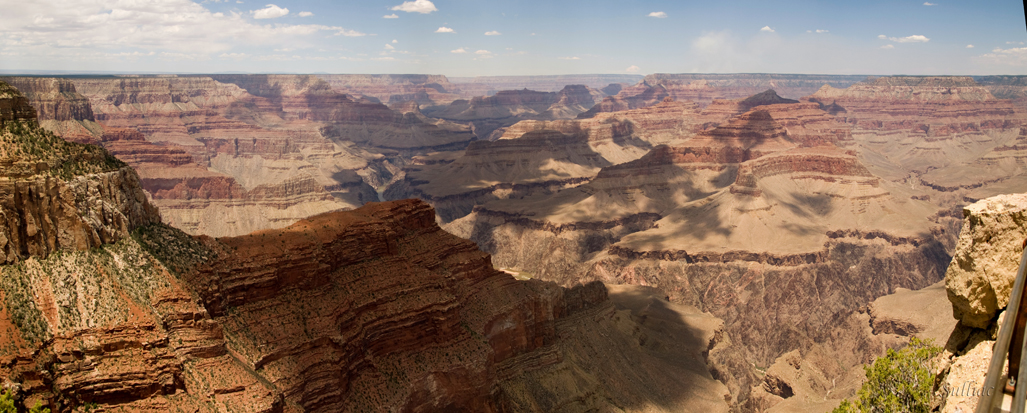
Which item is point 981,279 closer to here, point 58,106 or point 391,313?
point 391,313

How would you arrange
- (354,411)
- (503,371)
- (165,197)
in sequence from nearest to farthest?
(354,411)
(503,371)
(165,197)

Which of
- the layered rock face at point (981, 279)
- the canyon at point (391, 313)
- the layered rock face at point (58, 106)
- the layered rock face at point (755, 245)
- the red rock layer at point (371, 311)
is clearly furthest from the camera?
the layered rock face at point (58, 106)

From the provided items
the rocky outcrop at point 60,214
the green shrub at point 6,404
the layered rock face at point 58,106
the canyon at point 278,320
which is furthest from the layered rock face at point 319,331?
the layered rock face at point 58,106

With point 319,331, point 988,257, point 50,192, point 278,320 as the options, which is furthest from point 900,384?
point 50,192

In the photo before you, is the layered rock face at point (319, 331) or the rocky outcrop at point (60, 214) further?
the rocky outcrop at point (60, 214)

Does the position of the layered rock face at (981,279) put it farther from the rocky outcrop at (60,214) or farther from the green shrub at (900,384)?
the rocky outcrop at (60,214)

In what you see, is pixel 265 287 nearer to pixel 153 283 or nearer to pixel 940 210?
pixel 153 283

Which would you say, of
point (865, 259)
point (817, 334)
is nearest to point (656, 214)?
point (865, 259)
